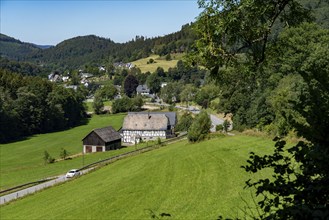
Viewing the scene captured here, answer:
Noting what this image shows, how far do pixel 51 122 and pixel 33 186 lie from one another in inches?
2948

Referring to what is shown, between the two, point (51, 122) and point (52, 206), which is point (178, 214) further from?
point (51, 122)

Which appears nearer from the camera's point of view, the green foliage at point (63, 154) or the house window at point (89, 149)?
the green foliage at point (63, 154)

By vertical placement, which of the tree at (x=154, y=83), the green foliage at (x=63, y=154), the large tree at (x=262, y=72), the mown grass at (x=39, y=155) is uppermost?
the large tree at (x=262, y=72)

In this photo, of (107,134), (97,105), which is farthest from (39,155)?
(97,105)

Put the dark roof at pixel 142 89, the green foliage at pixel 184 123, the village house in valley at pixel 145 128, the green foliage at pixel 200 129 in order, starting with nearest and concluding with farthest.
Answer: the green foliage at pixel 200 129 → the green foliage at pixel 184 123 → the village house in valley at pixel 145 128 → the dark roof at pixel 142 89

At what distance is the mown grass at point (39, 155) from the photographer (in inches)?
2103

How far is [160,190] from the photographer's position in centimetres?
2925

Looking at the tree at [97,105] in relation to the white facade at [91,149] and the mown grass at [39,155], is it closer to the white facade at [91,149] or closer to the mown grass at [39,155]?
the mown grass at [39,155]

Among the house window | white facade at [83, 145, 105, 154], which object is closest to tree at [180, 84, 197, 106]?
white facade at [83, 145, 105, 154]

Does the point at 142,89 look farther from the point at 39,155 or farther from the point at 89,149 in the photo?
the point at 39,155

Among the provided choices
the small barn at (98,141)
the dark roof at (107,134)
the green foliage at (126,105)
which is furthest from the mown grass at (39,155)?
the green foliage at (126,105)

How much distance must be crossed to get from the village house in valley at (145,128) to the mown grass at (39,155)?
39.4 ft

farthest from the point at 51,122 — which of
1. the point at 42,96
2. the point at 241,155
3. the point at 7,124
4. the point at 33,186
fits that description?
the point at 241,155

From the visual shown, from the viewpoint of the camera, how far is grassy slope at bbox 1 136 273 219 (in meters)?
23.2
